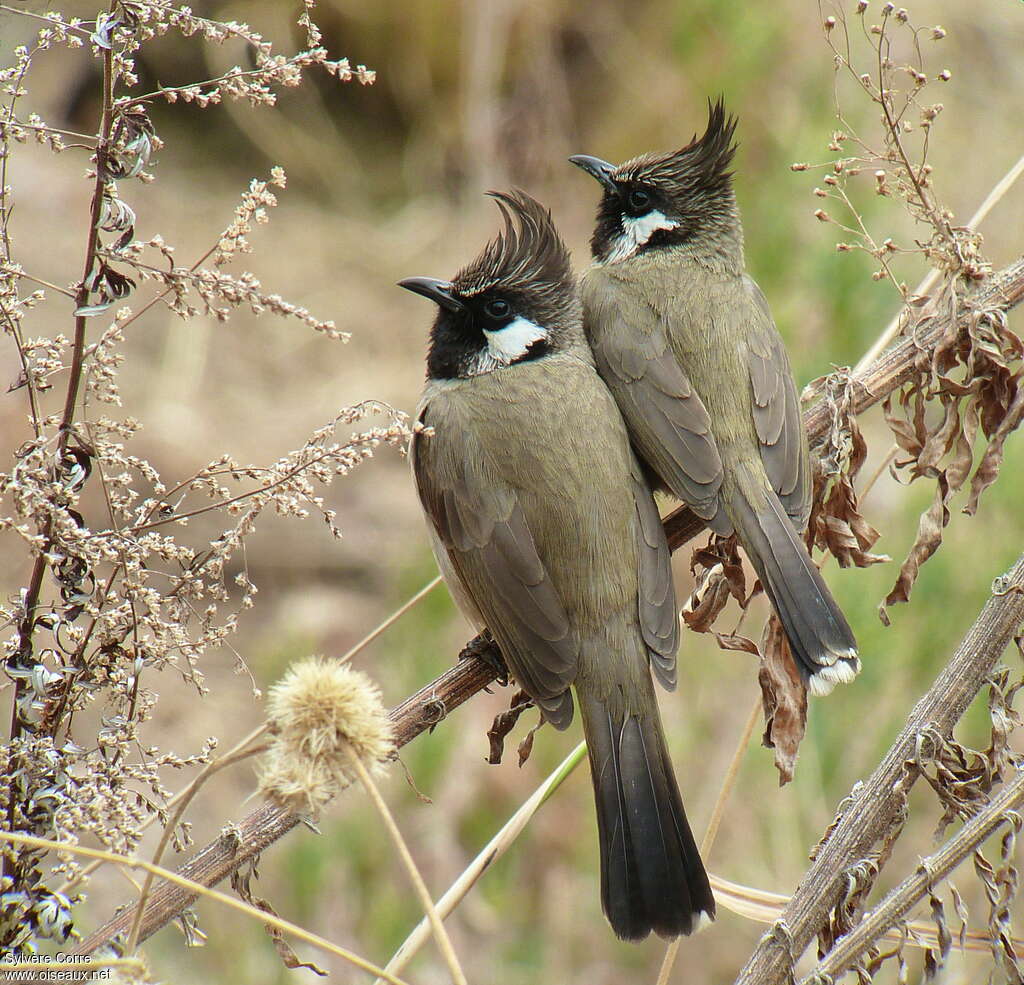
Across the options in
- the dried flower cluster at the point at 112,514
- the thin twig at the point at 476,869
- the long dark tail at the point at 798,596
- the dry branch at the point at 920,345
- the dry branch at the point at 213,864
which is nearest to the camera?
the dried flower cluster at the point at 112,514

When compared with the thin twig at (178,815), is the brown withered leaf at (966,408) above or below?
above

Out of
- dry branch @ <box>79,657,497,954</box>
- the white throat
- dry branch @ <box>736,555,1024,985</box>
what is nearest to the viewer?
dry branch @ <box>79,657,497,954</box>

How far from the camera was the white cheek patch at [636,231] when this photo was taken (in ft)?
11.7

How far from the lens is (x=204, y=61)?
688 cm

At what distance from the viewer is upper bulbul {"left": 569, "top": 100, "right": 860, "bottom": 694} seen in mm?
2877

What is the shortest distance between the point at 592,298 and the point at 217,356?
4112 millimetres

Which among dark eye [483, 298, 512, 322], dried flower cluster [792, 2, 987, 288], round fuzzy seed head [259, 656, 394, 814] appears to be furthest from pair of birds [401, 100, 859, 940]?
round fuzzy seed head [259, 656, 394, 814]

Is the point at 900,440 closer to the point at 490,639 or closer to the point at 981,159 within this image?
the point at 490,639

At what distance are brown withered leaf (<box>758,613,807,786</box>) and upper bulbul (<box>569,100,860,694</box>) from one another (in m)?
0.03

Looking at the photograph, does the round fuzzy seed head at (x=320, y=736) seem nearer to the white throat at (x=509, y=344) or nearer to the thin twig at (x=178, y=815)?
the thin twig at (x=178, y=815)

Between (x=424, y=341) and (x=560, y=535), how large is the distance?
15.5ft

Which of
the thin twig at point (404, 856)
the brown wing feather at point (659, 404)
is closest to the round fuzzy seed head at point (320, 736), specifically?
the thin twig at point (404, 856)

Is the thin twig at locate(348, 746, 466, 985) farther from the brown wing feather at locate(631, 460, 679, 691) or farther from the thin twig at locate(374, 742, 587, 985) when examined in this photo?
the brown wing feather at locate(631, 460, 679, 691)

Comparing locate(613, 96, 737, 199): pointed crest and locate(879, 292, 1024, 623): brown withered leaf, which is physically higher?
locate(613, 96, 737, 199): pointed crest
